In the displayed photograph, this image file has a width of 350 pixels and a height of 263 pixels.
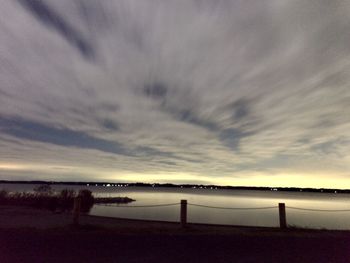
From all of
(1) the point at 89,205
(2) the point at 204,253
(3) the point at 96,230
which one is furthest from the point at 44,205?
(2) the point at 204,253

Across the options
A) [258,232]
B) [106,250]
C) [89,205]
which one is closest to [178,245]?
[106,250]

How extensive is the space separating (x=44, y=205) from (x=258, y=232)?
3306 centimetres

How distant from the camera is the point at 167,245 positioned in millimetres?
12930

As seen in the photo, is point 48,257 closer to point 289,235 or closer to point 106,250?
point 106,250

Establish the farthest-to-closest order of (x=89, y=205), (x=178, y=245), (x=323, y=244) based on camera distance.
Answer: (x=89, y=205)
(x=323, y=244)
(x=178, y=245)

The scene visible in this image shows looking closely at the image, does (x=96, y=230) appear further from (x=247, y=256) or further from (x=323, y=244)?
(x=323, y=244)

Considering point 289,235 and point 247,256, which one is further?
point 289,235

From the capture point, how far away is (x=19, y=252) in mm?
10719

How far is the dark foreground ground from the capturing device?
1062 centimetres

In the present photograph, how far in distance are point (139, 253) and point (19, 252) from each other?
390cm

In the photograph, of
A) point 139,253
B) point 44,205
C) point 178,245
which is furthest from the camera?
point 44,205

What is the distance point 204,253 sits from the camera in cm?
1162

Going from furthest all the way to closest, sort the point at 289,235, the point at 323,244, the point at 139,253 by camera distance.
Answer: the point at 289,235 → the point at 323,244 → the point at 139,253

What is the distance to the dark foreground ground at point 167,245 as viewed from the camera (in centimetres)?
1062
